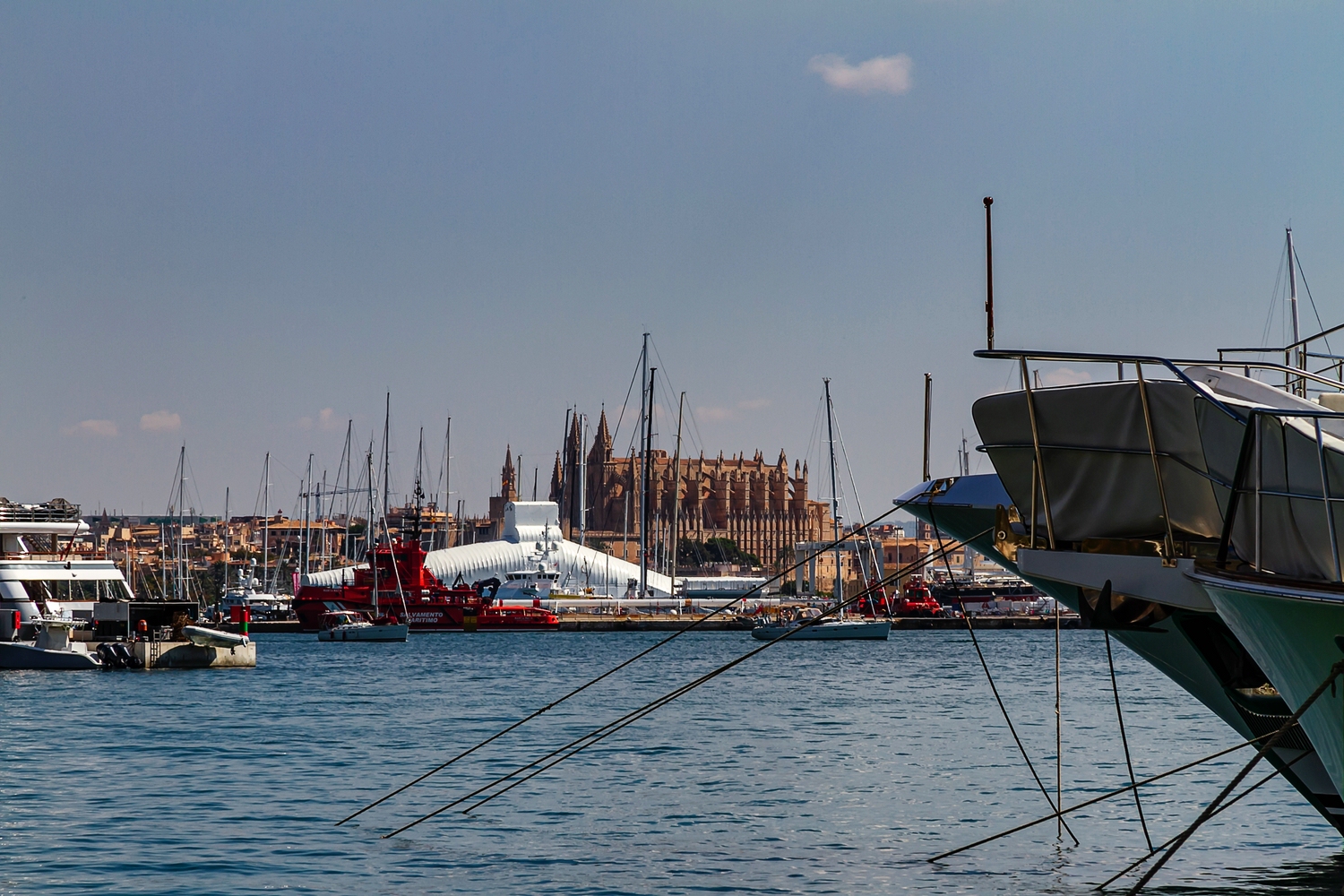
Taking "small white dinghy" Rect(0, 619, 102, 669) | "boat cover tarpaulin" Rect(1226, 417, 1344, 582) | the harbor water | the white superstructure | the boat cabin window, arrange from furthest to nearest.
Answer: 1. the boat cabin window
2. the white superstructure
3. "small white dinghy" Rect(0, 619, 102, 669)
4. the harbor water
5. "boat cover tarpaulin" Rect(1226, 417, 1344, 582)

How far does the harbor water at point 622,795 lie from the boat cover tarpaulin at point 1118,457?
3.35 m

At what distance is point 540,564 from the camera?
346 feet

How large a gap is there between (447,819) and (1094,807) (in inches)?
270

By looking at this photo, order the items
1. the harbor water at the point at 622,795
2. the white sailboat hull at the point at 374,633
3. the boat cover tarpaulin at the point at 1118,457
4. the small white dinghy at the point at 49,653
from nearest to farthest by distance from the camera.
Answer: the boat cover tarpaulin at the point at 1118,457, the harbor water at the point at 622,795, the small white dinghy at the point at 49,653, the white sailboat hull at the point at 374,633

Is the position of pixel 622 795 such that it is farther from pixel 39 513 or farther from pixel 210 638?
pixel 39 513

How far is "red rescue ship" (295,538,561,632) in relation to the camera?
70.6m

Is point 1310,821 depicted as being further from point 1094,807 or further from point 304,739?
point 304,739

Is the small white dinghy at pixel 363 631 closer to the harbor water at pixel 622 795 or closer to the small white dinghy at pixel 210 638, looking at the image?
the small white dinghy at pixel 210 638

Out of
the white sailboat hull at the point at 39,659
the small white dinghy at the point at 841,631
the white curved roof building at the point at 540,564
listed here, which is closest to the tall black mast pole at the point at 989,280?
the white sailboat hull at the point at 39,659

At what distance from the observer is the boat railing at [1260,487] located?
7.52 m

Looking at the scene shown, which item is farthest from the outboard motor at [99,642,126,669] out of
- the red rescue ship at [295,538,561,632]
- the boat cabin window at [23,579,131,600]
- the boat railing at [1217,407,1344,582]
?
the boat railing at [1217,407,1344,582]

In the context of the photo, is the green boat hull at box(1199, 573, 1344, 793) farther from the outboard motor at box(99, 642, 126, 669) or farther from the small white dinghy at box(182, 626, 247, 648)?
the small white dinghy at box(182, 626, 247, 648)

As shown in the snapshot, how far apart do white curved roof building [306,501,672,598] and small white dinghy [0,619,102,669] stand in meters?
60.2

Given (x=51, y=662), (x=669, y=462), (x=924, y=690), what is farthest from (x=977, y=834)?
(x=669, y=462)
